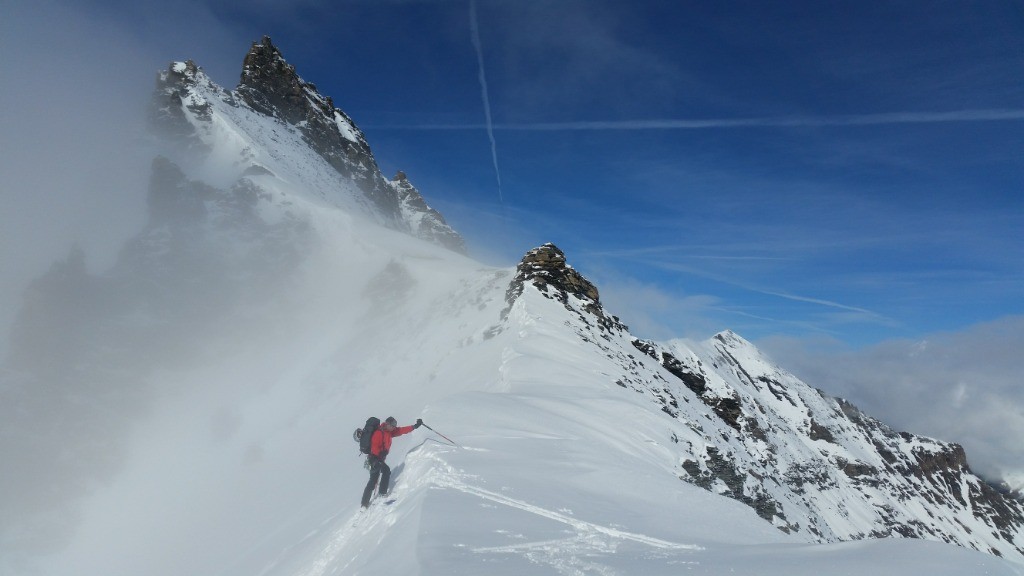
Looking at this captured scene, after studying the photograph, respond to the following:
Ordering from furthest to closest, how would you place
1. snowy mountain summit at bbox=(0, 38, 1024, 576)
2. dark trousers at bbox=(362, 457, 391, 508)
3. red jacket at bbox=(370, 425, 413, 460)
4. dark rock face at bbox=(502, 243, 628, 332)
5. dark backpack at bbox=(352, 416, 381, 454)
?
dark rock face at bbox=(502, 243, 628, 332)
dark backpack at bbox=(352, 416, 381, 454)
red jacket at bbox=(370, 425, 413, 460)
dark trousers at bbox=(362, 457, 391, 508)
snowy mountain summit at bbox=(0, 38, 1024, 576)

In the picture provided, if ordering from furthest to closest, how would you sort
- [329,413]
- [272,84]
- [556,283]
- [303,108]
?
[303,108], [272,84], [556,283], [329,413]

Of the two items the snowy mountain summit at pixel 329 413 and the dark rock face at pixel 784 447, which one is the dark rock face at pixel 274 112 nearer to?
the snowy mountain summit at pixel 329 413

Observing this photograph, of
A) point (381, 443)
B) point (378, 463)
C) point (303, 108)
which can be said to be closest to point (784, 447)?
point (381, 443)

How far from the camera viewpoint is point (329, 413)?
31.2 m

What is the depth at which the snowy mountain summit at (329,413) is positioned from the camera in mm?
7906

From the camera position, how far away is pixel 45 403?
124 feet

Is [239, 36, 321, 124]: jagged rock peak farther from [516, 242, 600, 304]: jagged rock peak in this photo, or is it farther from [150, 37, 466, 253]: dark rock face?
[516, 242, 600, 304]: jagged rock peak

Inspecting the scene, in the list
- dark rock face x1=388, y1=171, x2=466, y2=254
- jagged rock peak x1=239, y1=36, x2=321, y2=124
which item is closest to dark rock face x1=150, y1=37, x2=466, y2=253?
jagged rock peak x1=239, y1=36, x2=321, y2=124

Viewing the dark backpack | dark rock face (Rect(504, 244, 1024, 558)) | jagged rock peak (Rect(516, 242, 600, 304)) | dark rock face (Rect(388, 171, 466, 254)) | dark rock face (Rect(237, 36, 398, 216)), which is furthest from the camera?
dark rock face (Rect(388, 171, 466, 254))

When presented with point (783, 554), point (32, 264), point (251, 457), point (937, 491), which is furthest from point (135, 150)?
point (937, 491)

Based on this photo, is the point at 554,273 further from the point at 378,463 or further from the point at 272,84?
the point at 272,84

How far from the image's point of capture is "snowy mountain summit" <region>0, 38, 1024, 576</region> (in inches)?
311

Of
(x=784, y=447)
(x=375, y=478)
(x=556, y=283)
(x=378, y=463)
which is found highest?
(x=556, y=283)

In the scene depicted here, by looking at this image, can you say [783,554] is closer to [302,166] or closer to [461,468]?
[461,468]
